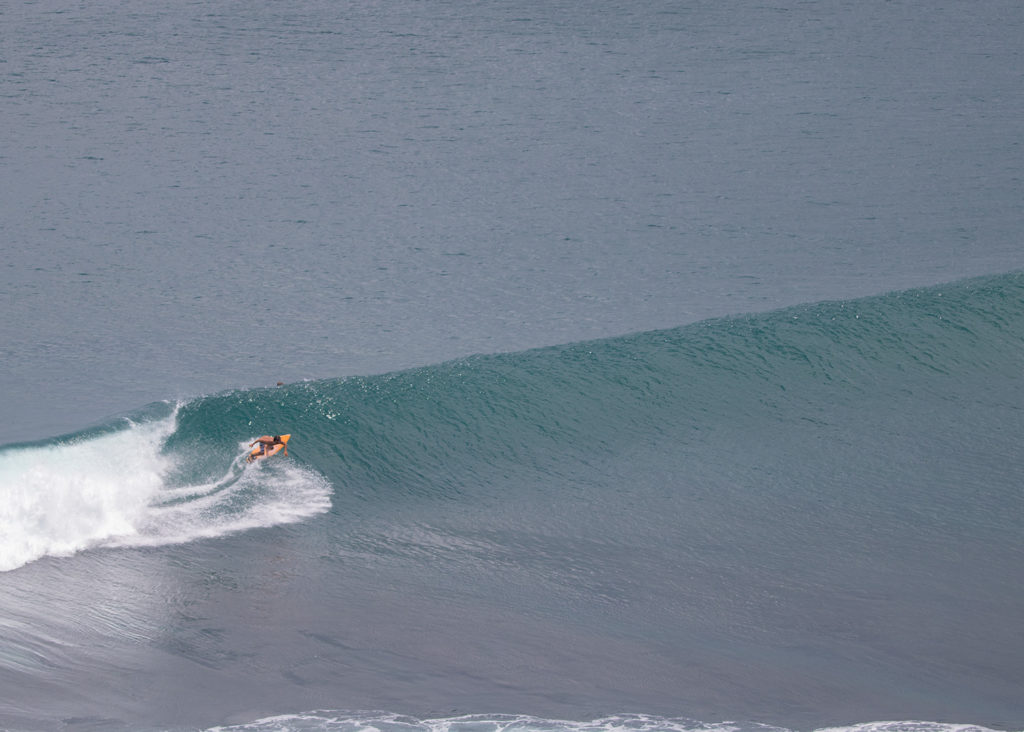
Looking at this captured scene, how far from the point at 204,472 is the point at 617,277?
277 inches

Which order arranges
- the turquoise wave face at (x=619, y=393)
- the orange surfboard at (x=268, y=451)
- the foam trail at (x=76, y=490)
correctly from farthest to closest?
1. the turquoise wave face at (x=619, y=393)
2. the orange surfboard at (x=268, y=451)
3. the foam trail at (x=76, y=490)

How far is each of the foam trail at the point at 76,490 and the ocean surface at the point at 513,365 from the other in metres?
0.04

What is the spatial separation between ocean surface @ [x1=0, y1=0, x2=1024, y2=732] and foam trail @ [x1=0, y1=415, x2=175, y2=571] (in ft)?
0.15

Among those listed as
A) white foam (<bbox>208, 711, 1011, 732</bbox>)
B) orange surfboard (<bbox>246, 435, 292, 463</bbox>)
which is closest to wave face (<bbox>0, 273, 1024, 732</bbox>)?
white foam (<bbox>208, 711, 1011, 732</bbox>)

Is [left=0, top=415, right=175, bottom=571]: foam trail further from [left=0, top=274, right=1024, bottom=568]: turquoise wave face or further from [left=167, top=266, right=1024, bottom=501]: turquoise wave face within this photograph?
[left=167, top=266, right=1024, bottom=501]: turquoise wave face

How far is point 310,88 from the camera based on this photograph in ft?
71.6

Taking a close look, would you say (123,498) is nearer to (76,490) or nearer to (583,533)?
(76,490)

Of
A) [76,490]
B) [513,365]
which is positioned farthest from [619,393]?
[76,490]

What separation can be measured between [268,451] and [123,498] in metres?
1.42

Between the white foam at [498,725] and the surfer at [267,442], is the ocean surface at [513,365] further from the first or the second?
the surfer at [267,442]

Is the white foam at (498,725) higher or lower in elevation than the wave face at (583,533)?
lower

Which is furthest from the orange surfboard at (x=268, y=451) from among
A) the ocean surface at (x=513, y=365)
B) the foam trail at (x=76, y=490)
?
the foam trail at (x=76, y=490)

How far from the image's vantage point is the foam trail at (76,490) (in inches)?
389

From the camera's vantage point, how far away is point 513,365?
1335cm
